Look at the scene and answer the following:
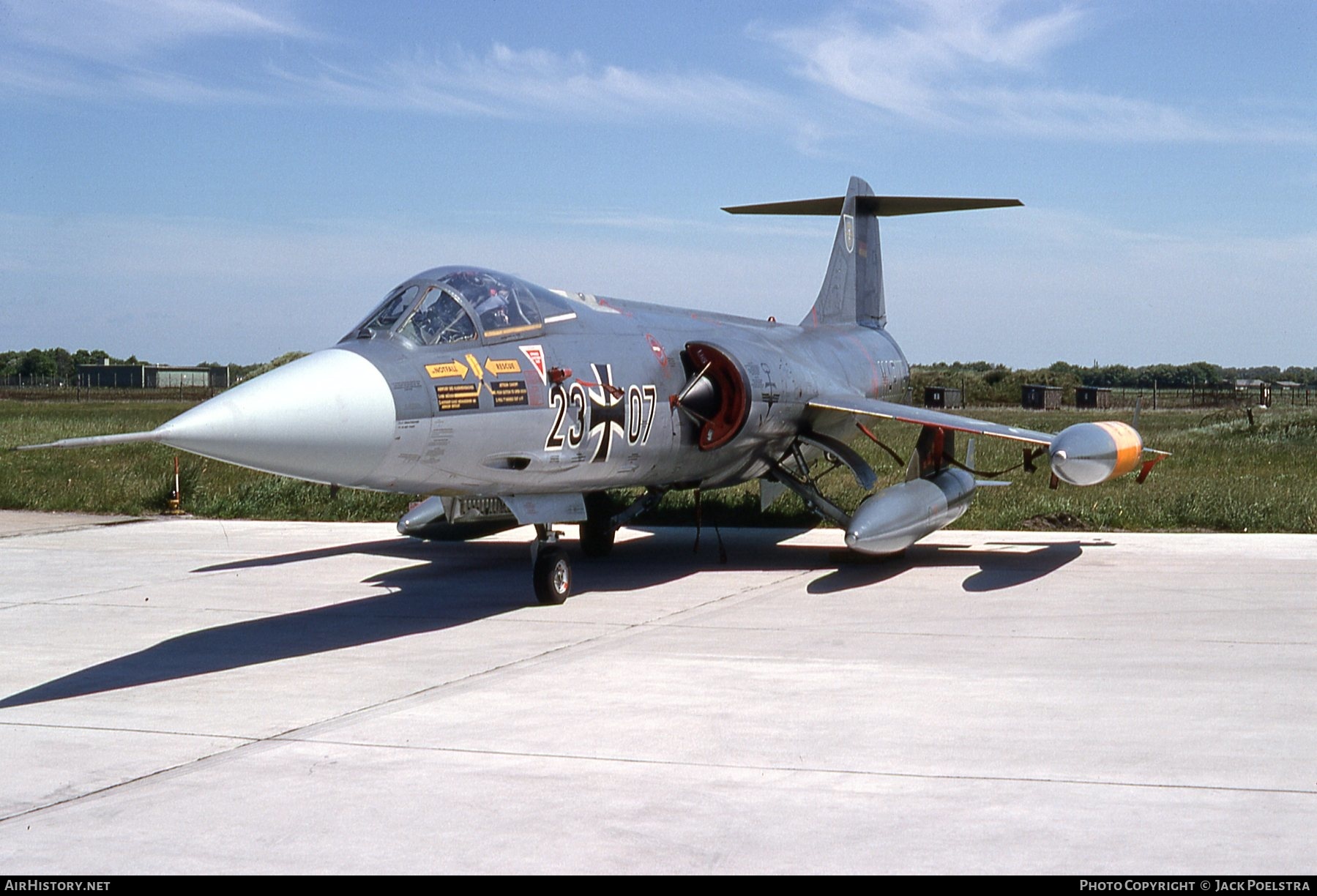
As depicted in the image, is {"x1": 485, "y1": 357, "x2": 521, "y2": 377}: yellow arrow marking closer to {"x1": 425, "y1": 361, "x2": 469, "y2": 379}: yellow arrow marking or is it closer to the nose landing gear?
{"x1": 425, "y1": 361, "x2": 469, "y2": 379}: yellow arrow marking

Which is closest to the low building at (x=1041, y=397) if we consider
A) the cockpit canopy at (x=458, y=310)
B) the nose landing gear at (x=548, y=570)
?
the nose landing gear at (x=548, y=570)

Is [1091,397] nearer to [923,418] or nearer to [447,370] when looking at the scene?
[923,418]

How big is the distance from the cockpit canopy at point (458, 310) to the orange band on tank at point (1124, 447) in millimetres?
5381

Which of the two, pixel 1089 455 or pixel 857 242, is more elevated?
pixel 857 242

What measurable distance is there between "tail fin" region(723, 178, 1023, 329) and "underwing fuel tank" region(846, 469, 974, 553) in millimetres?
5096

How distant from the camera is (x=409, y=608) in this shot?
1068cm

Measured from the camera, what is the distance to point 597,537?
14.3 m

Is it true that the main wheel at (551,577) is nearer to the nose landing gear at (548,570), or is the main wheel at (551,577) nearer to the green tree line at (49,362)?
the nose landing gear at (548,570)

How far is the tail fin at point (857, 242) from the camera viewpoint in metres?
18.6

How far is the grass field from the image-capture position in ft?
54.4

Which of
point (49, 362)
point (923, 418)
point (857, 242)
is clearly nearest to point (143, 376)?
point (49, 362)

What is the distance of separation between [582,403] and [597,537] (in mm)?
4189
